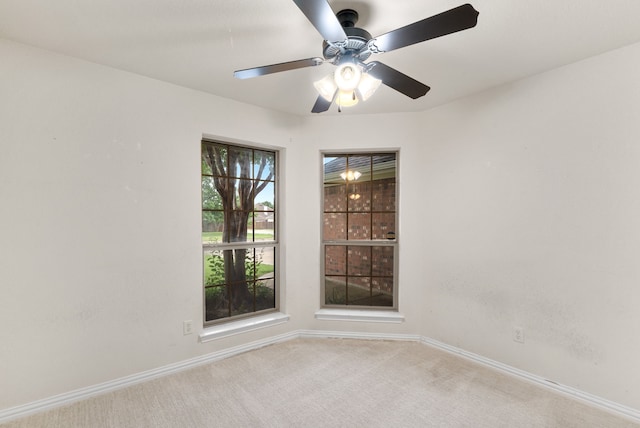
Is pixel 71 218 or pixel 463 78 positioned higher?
pixel 463 78

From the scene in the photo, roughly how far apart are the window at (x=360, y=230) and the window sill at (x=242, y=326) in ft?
1.91

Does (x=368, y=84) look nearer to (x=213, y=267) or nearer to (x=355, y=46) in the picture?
(x=355, y=46)

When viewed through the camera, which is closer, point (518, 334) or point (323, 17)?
point (323, 17)

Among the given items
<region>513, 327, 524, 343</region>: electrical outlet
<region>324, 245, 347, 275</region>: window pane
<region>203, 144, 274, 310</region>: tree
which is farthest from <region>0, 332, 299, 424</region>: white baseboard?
<region>513, 327, 524, 343</region>: electrical outlet

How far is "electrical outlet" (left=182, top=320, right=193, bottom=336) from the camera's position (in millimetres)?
2602

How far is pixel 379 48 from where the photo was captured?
1517mm

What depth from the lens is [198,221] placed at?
268 centimetres

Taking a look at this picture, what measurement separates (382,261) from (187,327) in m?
2.04

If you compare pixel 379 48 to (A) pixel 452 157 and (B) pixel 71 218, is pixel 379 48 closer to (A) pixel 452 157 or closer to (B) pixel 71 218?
(A) pixel 452 157

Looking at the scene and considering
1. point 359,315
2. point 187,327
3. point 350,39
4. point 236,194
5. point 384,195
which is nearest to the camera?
point 350,39

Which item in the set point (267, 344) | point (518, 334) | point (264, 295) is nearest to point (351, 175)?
point (264, 295)

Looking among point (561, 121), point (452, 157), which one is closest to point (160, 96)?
point (452, 157)

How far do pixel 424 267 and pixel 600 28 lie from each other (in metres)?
2.24

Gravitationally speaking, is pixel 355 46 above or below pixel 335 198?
above
